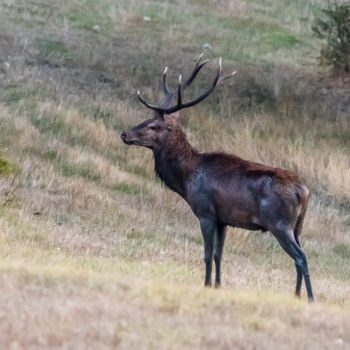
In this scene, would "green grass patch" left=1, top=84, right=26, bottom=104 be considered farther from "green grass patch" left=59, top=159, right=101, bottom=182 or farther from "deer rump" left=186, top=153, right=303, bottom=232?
"deer rump" left=186, top=153, right=303, bottom=232

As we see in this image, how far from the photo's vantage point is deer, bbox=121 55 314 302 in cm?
1008

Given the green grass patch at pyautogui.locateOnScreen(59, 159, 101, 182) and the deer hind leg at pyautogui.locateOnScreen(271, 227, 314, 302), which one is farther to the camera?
the green grass patch at pyautogui.locateOnScreen(59, 159, 101, 182)

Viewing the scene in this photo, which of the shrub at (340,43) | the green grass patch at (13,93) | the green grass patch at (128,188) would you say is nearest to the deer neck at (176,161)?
the green grass patch at (128,188)

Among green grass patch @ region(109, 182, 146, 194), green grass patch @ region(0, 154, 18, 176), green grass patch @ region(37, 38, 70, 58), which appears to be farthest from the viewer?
green grass patch @ region(37, 38, 70, 58)

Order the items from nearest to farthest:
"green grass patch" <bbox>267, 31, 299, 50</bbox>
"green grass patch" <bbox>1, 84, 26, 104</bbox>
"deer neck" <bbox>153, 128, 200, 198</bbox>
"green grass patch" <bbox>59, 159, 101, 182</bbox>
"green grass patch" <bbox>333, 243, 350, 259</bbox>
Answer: "deer neck" <bbox>153, 128, 200, 198</bbox> < "green grass patch" <bbox>333, 243, 350, 259</bbox> < "green grass patch" <bbox>59, 159, 101, 182</bbox> < "green grass patch" <bbox>1, 84, 26, 104</bbox> < "green grass patch" <bbox>267, 31, 299, 50</bbox>

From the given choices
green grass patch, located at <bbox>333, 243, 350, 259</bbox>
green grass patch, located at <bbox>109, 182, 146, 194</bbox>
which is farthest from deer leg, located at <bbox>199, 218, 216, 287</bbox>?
green grass patch, located at <bbox>109, 182, 146, 194</bbox>

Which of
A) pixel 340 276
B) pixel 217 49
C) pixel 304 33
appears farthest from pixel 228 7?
pixel 340 276

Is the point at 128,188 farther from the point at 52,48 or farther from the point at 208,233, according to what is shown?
the point at 52,48

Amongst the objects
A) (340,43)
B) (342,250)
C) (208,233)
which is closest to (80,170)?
(342,250)

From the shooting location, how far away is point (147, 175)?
18219mm

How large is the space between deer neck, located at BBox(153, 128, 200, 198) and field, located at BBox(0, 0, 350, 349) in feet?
3.17

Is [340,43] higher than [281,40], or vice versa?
[340,43]

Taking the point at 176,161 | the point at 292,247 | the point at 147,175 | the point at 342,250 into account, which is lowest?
the point at 147,175

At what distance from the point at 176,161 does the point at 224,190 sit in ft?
3.02
